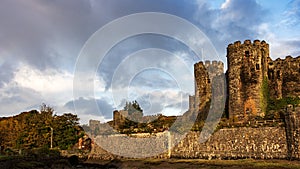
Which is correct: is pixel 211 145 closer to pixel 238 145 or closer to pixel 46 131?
pixel 238 145

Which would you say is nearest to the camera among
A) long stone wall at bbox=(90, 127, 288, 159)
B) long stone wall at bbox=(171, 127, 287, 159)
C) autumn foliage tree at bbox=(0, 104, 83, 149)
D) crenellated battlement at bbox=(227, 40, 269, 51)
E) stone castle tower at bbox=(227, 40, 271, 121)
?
long stone wall at bbox=(171, 127, 287, 159)

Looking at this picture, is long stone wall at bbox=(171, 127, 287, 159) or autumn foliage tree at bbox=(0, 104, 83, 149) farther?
autumn foliage tree at bbox=(0, 104, 83, 149)

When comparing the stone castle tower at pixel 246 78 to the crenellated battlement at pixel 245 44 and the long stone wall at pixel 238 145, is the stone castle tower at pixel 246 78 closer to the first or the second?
the crenellated battlement at pixel 245 44

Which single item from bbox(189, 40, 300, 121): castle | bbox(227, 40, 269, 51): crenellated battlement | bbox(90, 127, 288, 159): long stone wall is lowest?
bbox(90, 127, 288, 159): long stone wall

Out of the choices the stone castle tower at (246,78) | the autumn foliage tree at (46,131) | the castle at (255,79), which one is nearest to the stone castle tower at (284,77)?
the castle at (255,79)

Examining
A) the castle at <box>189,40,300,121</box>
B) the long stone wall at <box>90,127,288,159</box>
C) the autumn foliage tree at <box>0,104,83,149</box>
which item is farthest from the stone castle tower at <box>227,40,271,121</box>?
the autumn foliage tree at <box>0,104,83,149</box>

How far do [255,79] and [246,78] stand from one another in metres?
1.01

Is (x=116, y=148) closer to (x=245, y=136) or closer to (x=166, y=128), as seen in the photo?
(x=166, y=128)

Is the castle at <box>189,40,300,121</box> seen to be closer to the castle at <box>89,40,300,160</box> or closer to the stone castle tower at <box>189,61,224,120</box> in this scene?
the castle at <box>89,40,300,160</box>

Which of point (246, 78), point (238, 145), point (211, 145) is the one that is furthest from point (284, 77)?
point (238, 145)

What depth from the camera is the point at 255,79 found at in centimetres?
4109

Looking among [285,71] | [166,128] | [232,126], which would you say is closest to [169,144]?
[166,128]

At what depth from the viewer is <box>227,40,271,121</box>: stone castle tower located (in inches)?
Answer: 1608

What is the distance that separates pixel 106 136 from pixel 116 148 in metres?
2.85
